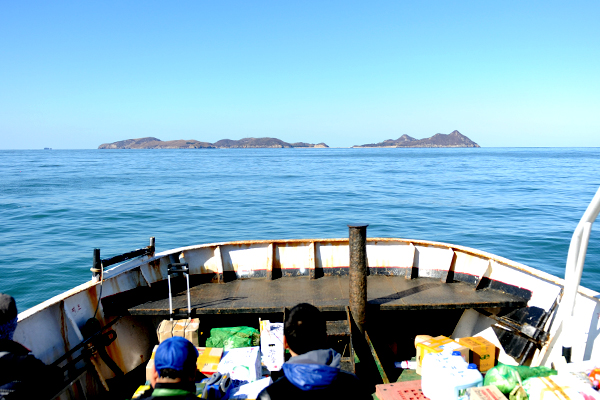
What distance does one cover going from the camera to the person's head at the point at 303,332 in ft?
8.70

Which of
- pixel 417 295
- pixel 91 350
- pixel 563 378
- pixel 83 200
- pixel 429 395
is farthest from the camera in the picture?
pixel 83 200

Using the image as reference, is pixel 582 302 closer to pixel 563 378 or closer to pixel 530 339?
pixel 530 339

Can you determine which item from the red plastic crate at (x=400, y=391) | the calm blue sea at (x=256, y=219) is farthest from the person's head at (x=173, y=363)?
the calm blue sea at (x=256, y=219)

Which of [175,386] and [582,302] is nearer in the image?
[175,386]

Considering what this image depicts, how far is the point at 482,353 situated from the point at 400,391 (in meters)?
1.89

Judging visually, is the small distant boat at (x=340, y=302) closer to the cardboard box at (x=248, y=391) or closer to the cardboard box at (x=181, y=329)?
the cardboard box at (x=181, y=329)

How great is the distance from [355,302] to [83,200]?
3361cm

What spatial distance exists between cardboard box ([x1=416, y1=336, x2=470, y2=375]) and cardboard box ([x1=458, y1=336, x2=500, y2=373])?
0.21 metres

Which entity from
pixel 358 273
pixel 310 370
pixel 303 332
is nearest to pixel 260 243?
pixel 358 273

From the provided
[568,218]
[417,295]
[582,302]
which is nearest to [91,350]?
[417,295]

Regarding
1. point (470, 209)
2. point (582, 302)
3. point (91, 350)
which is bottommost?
point (470, 209)

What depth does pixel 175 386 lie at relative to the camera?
252 cm

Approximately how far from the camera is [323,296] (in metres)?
6.76

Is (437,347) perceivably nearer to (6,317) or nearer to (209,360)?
(209,360)
